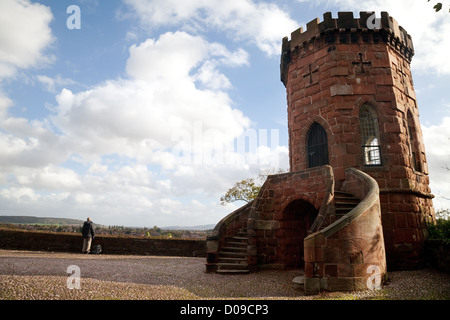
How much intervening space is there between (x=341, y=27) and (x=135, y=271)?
11.4m

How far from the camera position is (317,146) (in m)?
11.2

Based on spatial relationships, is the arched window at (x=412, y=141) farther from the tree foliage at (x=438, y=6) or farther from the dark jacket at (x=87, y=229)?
the dark jacket at (x=87, y=229)

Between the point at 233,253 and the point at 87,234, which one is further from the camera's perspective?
the point at 87,234

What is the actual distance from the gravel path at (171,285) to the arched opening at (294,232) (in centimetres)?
91

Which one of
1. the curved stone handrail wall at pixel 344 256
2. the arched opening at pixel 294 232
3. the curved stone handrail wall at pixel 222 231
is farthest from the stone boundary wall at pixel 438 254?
the curved stone handrail wall at pixel 222 231

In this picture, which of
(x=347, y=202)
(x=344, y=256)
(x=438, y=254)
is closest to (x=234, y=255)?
(x=347, y=202)

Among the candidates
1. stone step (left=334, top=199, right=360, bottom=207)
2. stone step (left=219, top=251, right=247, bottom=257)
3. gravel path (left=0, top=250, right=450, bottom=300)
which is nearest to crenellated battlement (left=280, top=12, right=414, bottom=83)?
stone step (left=334, top=199, right=360, bottom=207)

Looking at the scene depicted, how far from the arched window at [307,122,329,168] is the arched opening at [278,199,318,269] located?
6.31ft

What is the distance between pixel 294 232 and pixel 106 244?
9.56 meters

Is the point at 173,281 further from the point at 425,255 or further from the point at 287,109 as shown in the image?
the point at 287,109

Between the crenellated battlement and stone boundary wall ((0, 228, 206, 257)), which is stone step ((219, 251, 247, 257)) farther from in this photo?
the crenellated battlement

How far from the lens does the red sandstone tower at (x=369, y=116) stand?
9.55m

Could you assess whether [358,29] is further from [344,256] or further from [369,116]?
[344,256]

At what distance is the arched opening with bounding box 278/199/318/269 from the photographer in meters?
9.66
